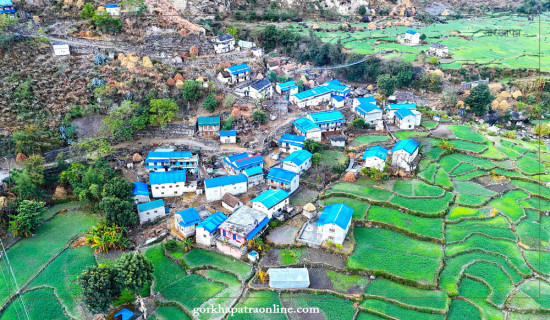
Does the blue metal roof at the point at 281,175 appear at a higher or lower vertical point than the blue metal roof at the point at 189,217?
higher

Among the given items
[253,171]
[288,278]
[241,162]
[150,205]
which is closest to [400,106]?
[253,171]

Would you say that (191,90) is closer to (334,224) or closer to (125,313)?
(334,224)

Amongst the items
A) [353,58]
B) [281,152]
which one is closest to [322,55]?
[353,58]

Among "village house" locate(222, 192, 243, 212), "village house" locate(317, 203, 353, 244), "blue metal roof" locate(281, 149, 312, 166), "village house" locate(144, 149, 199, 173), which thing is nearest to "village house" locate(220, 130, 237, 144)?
"village house" locate(144, 149, 199, 173)

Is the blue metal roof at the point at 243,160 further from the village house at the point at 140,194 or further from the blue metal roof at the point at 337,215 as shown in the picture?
the blue metal roof at the point at 337,215

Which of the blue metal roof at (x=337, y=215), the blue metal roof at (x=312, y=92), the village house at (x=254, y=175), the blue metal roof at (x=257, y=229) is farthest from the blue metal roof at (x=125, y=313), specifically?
the blue metal roof at (x=312, y=92)

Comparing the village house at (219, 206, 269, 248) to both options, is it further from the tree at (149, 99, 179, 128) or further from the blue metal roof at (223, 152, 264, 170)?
the tree at (149, 99, 179, 128)
